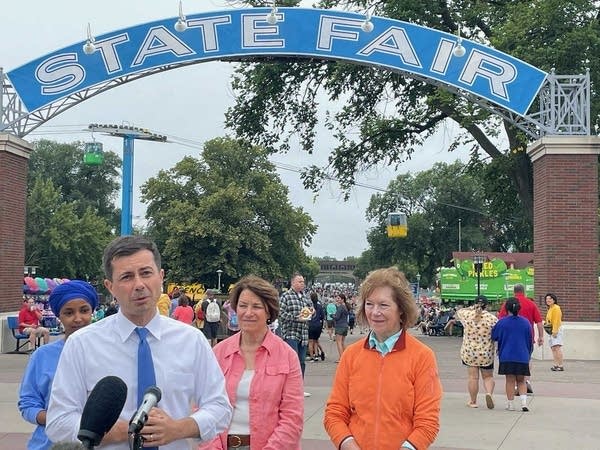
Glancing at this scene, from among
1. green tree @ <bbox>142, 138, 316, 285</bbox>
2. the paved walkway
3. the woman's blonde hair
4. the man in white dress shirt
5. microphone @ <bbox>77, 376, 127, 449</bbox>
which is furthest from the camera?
green tree @ <bbox>142, 138, 316, 285</bbox>

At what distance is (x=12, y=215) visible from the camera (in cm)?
1811

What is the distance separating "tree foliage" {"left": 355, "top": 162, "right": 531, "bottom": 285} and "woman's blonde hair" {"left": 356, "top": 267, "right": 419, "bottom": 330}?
2733 inches

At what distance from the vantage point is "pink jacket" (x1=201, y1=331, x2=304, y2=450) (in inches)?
171

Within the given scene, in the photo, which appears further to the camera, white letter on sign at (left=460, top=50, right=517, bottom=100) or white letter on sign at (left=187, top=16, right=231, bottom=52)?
white letter on sign at (left=187, top=16, right=231, bottom=52)

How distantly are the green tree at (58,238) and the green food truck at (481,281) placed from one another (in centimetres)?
3689

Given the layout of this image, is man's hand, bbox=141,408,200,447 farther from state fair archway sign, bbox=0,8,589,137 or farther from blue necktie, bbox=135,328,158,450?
state fair archway sign, bbox=0,8,589,137

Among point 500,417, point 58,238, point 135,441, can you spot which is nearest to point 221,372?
point 135,441

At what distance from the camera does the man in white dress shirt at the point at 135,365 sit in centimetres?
268

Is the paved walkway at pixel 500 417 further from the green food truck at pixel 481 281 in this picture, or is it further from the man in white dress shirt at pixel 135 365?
the green food truck at pixel 481 281

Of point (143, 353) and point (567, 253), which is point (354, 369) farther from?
point (567, 253)

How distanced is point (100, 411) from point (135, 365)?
0.59 meters

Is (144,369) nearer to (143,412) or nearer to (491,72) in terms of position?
(143,412)

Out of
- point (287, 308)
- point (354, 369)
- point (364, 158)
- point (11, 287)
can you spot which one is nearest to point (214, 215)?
point (364, 158)

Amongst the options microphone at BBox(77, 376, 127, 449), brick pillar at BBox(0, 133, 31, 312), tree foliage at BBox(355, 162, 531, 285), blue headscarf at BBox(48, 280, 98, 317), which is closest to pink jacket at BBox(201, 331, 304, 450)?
blue headscarf at BBox(48, 280, 98, 317)
